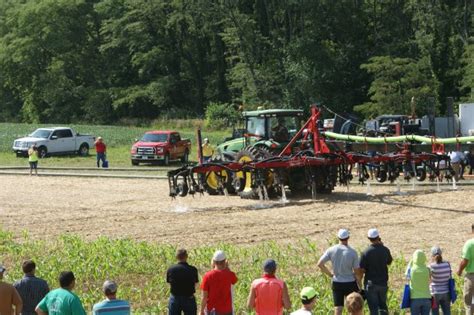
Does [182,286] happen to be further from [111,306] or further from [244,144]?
[244,144]

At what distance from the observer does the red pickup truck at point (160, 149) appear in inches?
1780

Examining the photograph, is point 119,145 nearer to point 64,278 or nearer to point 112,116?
point 112,116

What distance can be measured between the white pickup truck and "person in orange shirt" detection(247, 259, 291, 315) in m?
40.8

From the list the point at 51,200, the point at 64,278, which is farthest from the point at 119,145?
the point at 64,278

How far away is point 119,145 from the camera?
59438 mm

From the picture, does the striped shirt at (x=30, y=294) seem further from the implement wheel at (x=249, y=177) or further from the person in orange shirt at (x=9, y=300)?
the implement wheel at (x=249, y=177)

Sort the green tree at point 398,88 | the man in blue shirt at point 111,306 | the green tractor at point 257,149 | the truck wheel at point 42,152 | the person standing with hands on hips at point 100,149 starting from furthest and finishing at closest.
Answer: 1. the green tree at point 398,88
2. the truck wheel at point 42,152
3. the person standing with hands on hips at point 100,149
4. the green tractor at point 257,149
5. the man in blue shirt at point 111,306

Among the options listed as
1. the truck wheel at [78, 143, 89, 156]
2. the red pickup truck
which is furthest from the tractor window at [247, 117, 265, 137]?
the truck wheel at [78, 143, 89, 156]

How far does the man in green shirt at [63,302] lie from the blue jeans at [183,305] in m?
1.80

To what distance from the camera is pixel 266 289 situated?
1068 cm

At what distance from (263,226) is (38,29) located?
77898mm

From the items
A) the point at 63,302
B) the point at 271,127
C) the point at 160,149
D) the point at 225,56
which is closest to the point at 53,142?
the point at 160,149

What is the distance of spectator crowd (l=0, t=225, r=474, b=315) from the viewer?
33.4 ft

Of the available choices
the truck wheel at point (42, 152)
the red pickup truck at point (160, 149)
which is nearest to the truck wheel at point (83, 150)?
the truck wheel at point (42, 152)
